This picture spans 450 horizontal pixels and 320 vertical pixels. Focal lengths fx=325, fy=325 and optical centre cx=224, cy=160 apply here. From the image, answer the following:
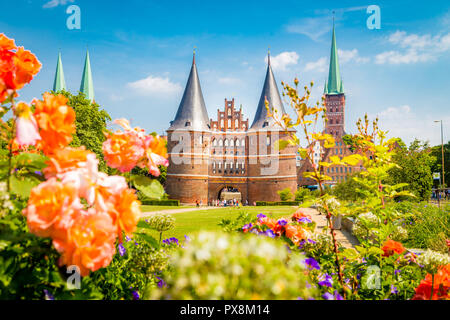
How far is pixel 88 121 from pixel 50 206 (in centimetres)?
2696

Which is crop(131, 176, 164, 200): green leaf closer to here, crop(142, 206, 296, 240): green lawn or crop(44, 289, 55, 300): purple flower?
crop(142, 206, 296, 240): green lawn

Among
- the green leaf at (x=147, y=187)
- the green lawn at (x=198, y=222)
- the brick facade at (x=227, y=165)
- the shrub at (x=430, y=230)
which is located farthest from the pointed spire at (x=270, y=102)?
the green leaf at (x=147, y=187)

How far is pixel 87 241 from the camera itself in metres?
1.10

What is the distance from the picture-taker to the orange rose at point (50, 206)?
3.53 feet

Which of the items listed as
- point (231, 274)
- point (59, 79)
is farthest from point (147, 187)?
point (59, 79)

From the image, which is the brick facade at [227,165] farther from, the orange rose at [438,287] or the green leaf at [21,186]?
the green leaf at [21,186]

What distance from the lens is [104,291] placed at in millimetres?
2045

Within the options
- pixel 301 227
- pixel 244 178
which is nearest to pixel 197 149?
pixel 244 178

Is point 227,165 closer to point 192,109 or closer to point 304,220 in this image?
point 192,109

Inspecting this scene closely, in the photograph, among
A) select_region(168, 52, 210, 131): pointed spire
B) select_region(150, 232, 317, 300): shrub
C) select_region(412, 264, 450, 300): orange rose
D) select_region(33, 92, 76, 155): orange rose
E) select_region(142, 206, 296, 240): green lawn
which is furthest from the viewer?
select_region(168, 52, 210, 131): pointed spire

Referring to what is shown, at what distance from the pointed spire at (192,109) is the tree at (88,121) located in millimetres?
13354

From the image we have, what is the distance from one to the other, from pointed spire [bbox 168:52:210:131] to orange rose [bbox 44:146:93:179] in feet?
132

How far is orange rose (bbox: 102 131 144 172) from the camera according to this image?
1.51 metres

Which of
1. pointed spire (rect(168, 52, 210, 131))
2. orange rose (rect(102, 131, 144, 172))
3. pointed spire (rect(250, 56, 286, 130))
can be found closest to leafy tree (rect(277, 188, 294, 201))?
pointed spire (rect(250, 56, 286, 130))
